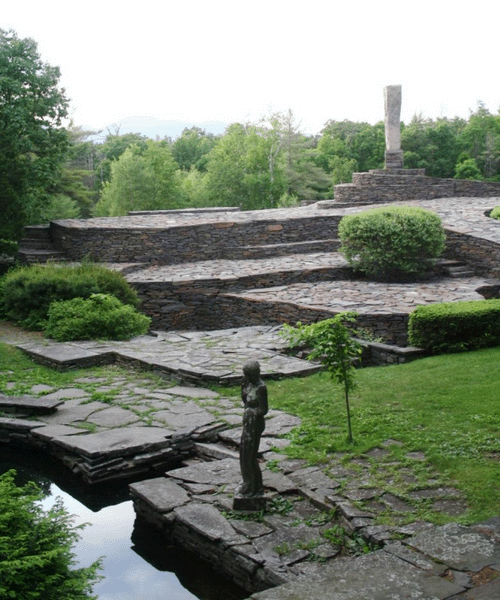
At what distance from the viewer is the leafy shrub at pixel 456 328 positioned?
9695mm

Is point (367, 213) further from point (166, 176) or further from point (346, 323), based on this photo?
point (166, 176)

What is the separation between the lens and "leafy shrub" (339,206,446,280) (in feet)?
44.8

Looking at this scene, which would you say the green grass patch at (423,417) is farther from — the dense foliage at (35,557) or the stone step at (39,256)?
the stone step at (39,256)

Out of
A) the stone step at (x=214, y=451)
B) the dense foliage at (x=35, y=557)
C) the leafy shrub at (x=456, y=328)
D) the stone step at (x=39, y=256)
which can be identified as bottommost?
the stone step at (x=214, y=451)

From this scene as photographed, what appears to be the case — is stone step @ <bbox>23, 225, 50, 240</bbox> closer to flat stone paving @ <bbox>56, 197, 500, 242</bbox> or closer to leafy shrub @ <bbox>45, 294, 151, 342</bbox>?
flat stone paving @ <bbox>56, 197, 500, 242</bbox>

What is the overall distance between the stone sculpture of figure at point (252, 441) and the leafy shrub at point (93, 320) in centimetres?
624

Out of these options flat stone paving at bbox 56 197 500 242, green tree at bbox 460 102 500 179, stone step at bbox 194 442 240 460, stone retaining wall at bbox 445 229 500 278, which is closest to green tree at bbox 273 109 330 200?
green tree at bbox 460 102 500 179

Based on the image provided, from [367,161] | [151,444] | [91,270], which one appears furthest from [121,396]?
[367,161]

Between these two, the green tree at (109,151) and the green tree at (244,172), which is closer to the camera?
the green tree at (244,172)

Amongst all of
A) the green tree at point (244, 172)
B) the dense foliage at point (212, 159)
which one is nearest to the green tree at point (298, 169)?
the dense foliage at point (212, 159)

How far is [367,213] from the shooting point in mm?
14055

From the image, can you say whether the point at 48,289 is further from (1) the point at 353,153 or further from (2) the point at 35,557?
(1) the point at 353,153

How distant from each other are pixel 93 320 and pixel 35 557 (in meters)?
7.86

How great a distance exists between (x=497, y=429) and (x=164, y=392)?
13.1ft
